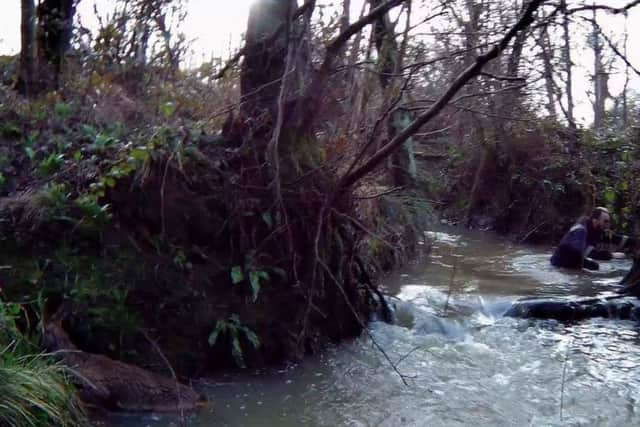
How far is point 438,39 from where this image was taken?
6.58 metres

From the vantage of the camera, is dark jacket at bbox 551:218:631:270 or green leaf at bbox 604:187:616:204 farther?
green leaf at bbox 604:187:616:204

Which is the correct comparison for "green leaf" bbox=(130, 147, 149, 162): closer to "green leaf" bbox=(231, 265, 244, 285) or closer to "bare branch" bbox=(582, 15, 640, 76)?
"green leaf" bbox=(231, 265, 244, 285)

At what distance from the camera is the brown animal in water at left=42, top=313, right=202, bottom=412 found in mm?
4789

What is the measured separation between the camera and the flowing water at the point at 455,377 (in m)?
5.32

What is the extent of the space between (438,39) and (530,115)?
3.51 metres

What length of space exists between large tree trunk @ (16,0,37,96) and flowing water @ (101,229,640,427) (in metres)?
5.72

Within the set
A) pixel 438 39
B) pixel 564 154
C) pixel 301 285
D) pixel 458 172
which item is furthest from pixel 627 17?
pixel 458 172

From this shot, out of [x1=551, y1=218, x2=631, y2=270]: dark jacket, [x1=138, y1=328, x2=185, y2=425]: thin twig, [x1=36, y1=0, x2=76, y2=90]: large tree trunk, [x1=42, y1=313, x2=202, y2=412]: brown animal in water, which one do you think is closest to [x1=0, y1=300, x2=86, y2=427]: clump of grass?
[x1=42, y1=313, x2=202, y2=412]: brown animal in water

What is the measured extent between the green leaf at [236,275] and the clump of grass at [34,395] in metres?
2.03

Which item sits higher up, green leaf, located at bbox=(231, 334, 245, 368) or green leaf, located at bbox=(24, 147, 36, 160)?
green leaf, located at bbox=(24, 147, 36, 160)

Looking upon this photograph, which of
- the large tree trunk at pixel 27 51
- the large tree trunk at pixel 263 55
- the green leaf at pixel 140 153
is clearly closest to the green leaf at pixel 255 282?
the green leaf at pixel 140 153

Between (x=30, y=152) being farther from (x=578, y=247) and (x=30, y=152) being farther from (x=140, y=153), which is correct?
(x=578, y=247)

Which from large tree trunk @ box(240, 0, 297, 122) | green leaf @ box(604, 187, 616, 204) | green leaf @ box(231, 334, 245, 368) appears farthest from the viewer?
green leaf @ box(604, 187, 616, 204)

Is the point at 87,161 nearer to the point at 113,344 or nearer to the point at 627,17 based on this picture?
the point at 113,344
